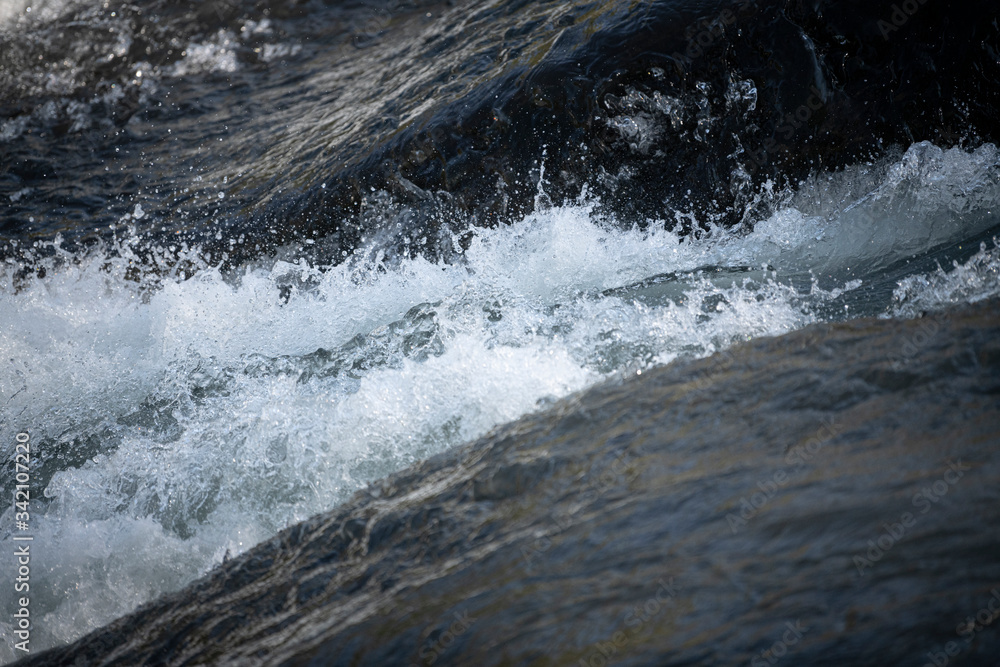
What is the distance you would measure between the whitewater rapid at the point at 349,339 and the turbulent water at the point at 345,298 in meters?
0.01

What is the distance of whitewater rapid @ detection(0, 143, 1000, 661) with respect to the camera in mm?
3285

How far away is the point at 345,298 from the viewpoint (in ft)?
14.2

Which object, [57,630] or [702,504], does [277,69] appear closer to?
[57,630]

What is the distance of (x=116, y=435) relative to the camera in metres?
3.98

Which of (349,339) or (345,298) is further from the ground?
(345,298)

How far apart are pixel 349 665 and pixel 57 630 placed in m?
2.05

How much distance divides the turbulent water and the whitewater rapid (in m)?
0.01

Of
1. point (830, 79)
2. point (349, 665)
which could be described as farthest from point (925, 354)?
point (830, 79)

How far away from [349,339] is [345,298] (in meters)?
0.30

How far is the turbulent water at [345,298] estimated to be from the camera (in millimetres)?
3324

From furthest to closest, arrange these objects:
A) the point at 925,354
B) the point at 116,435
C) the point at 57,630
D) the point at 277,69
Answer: the point at 277,69, the point at 116,435, the point at 57,630, the point at 925,354

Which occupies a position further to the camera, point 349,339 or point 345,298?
point 345,298

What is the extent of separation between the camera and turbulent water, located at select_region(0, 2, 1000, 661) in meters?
3.32

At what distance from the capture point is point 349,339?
4176 millimetres
